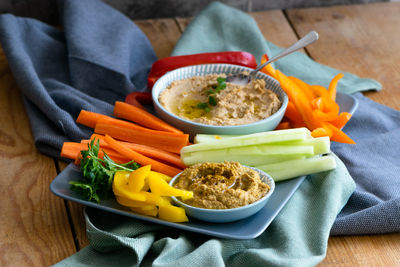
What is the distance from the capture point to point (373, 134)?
113 inches

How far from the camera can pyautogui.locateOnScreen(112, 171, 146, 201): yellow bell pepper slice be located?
6.66 feet

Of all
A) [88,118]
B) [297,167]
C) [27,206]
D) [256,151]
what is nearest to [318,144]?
[297,167]

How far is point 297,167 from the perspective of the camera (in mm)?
2303

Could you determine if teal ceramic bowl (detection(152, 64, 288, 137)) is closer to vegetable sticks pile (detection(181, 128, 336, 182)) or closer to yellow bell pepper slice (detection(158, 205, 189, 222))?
vegetable sticks pile (detection(181, 128, 336, 182))

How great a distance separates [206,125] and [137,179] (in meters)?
0.58

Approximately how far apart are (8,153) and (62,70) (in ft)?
2.42

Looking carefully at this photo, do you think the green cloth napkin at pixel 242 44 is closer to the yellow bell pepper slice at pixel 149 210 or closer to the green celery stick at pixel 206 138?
the green celery stick at pixel 206 138

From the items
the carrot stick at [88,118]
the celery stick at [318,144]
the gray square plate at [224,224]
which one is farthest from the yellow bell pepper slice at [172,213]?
the carrot stick at [88,118]

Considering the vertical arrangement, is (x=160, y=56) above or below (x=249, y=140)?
below

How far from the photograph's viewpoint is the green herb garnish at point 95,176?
2121 mm

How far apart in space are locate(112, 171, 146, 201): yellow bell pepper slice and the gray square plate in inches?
2.8

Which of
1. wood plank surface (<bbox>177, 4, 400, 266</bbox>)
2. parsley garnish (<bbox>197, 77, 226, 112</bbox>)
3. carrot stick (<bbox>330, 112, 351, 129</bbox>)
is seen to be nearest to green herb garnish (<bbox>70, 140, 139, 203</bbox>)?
parsley garnish (<bbox>197, 77, 226, 112</bbox>)

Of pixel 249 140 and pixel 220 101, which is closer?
pixel 249 140

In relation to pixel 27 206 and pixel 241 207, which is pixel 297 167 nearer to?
pixel 241 207
